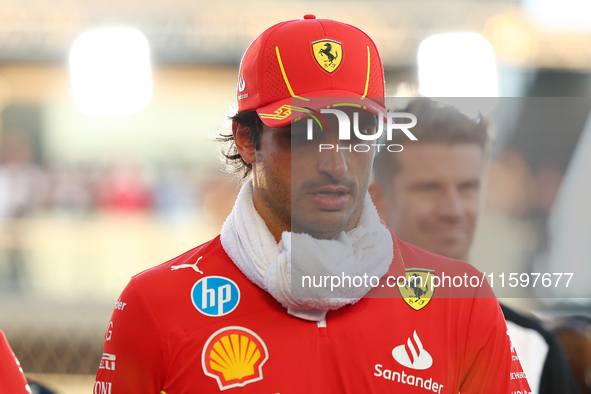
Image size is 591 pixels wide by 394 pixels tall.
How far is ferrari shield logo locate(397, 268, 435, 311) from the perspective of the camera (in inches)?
39.2

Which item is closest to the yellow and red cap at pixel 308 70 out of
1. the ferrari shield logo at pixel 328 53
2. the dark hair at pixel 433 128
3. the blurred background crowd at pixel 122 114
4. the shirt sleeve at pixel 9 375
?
the ferrari shield logo at pixel 328 53

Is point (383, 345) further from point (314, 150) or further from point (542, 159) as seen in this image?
point (542, 159)

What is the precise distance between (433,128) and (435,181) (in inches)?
4.5

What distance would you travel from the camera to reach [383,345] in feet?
3.11

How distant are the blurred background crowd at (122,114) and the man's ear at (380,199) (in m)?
1.84

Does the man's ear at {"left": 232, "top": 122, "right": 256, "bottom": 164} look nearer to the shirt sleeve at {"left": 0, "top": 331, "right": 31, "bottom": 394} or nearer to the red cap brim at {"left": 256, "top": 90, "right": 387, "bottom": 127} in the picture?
the red cap brim at {"left": 256, "top": 90, "right": 387, "bottom": 127}

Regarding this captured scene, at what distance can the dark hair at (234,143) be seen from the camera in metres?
1.07

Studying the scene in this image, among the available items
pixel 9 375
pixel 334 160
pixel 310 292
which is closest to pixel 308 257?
pixel 310 292

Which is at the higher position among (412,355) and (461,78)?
(461,78)

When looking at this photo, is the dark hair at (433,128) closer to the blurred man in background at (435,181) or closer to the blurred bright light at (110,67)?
the blurred man in background at (435,181)

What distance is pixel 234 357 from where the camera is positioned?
0.93 metres

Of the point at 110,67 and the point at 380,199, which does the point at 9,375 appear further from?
the point at 110,67

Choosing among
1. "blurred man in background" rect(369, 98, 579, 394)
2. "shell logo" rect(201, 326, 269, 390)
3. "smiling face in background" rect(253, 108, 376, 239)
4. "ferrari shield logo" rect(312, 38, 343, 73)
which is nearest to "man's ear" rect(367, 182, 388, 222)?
"blurred man in background" rect(369, 98, 579, 394)

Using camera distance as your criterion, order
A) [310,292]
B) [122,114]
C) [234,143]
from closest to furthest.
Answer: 1. [310,292]
2. [234,143]
3. [122,114]
